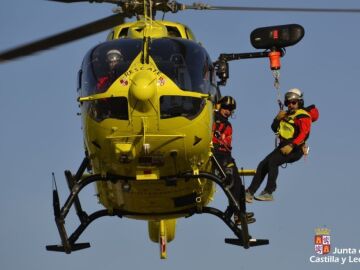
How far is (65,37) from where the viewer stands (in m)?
17.7

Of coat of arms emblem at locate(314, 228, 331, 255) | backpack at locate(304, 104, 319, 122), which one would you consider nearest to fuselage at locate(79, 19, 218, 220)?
backpack at locate(304, 104, 319, 122)

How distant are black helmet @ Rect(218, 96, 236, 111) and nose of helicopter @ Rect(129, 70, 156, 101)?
274 centimetres

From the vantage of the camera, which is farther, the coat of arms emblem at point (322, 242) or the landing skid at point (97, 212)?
the coat of arms emblem at point (322, 242)

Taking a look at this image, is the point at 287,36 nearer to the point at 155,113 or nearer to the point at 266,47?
the point at 266,47

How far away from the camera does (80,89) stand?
16.8m

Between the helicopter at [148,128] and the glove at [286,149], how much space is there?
1.36 meters

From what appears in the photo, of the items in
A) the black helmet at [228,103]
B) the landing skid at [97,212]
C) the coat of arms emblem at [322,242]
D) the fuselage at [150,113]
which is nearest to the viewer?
the fuselage at [150,113]

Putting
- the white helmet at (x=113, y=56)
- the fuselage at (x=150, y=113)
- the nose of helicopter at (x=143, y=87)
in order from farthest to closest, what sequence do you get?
the white helmet at (x=113, y=56), the fuselage at (x=150, y=113), the nose of helicopter at (x=143, y=87)

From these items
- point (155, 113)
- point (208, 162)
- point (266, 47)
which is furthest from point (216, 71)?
point (155, 113)

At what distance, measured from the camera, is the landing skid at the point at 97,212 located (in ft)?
55.5

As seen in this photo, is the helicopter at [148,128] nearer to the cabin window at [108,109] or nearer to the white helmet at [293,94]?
the cabin window at [108,109]

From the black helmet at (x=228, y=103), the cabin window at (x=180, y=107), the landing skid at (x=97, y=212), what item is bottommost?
the landing skid at (x=97, y=212)

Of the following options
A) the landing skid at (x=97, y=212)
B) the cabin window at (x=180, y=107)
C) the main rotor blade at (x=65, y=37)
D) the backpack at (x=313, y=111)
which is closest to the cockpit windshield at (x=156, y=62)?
the cabin window at (x=180, y=107)

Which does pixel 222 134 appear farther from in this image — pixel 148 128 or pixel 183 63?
pixel 148 128
